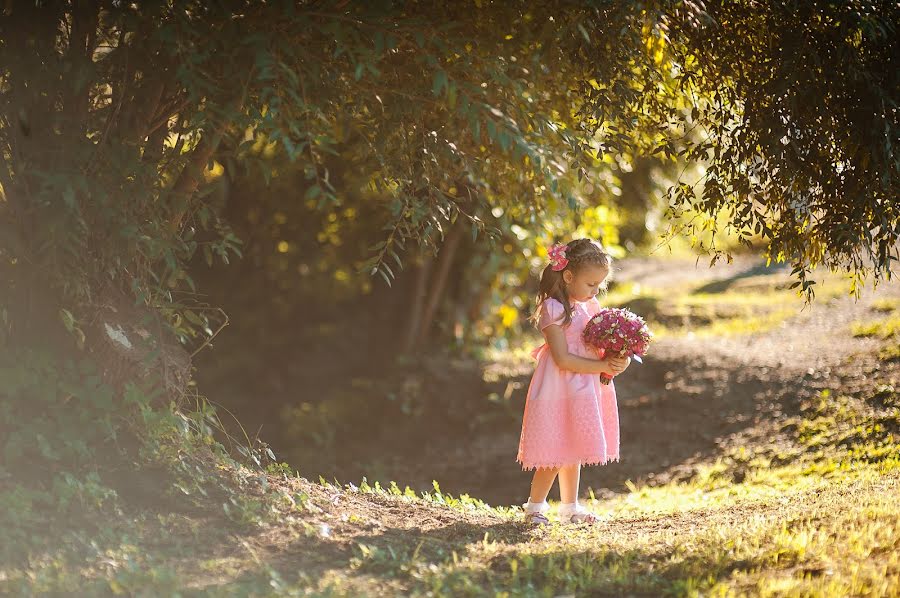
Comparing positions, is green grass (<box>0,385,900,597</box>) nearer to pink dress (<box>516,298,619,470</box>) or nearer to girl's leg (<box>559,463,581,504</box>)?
girl's leg (<box>559,463,581,504</box>)

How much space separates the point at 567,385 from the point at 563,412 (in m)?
0.15

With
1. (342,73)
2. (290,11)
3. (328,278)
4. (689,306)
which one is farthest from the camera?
(689,306)

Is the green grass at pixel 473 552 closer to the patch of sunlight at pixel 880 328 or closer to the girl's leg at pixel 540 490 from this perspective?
the girl's leg at pixel 540 490

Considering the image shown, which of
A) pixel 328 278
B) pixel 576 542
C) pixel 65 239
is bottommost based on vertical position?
pixel 576 542

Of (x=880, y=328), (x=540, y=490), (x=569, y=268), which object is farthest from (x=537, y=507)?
(x=880, y=328)

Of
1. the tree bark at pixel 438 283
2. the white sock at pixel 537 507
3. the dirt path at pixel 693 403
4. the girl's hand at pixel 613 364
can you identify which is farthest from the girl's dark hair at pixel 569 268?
the tree bark at pixel 438 283

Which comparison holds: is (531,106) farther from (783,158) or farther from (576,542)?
(576,542)

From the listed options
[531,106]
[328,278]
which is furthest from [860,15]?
[328,278]

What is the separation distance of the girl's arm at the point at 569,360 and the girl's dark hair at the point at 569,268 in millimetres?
84

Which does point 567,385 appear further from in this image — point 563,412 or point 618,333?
point 618,333

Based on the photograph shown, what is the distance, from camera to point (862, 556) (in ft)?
13.1

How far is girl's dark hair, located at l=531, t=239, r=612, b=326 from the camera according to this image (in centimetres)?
529

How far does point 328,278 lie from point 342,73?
6.81 metres

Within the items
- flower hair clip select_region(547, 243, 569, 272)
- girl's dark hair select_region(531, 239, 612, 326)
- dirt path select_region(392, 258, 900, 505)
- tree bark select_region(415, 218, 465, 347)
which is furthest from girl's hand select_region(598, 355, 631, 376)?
tree bark select_region(415, 218, 465, 347)
